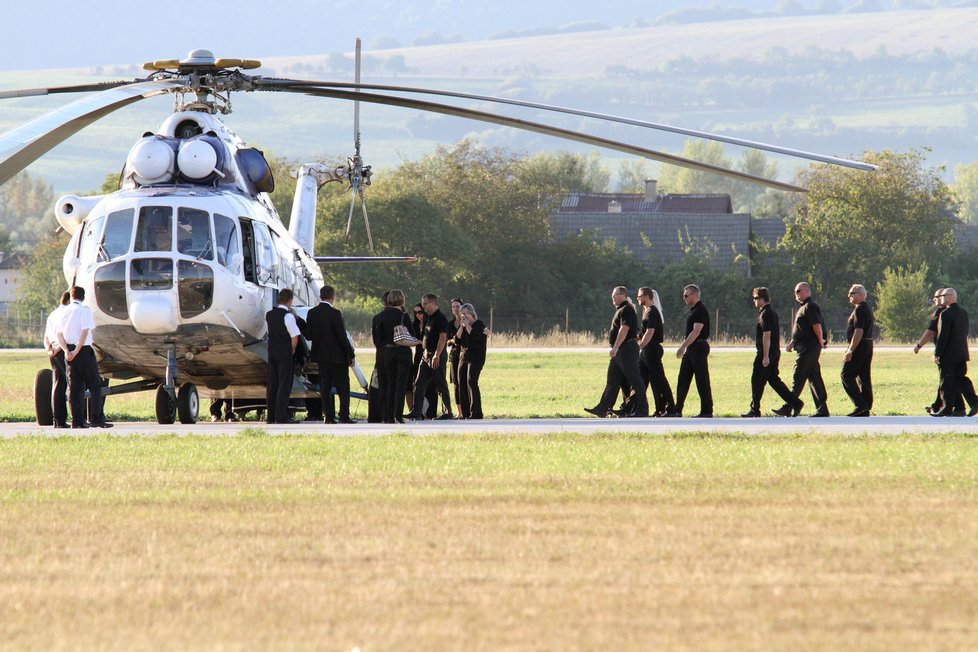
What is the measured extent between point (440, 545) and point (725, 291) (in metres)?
57.5

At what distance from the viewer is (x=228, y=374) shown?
17953mm

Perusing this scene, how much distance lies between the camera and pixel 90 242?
647 inches

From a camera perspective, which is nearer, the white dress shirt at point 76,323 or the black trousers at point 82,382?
the white dress shirt at point 76,323

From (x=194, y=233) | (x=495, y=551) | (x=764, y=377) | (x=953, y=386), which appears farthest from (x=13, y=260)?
(x=495, y=551)

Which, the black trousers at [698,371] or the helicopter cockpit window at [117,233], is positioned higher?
the helicopter cockpit window at [117,233]

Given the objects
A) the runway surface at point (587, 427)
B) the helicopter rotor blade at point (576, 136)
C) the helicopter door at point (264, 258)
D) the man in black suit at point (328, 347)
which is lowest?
the runway surface at point (587, 427)

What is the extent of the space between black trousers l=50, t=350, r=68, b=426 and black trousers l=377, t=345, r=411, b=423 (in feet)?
11.9

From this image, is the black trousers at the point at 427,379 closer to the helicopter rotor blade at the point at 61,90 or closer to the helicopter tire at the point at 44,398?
the helicopter tire at the point at 44,398

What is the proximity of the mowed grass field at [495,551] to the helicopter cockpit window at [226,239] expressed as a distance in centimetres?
504

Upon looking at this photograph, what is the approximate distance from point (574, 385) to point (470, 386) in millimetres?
11478

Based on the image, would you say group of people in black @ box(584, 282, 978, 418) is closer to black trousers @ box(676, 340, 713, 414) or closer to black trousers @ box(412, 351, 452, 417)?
black trousers @ box(676, 340, 713, 414)

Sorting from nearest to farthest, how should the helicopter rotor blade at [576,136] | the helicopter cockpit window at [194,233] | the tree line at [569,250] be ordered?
the helicopter rotor blade at [576,136] → the helicopter cockpit window at [194,233] → the tree line at [569,250]

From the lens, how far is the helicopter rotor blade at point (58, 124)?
37.1 ft

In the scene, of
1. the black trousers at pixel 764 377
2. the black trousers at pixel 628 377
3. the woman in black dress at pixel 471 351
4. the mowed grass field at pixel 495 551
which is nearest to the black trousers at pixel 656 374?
the black trousers at pixel 628 377
